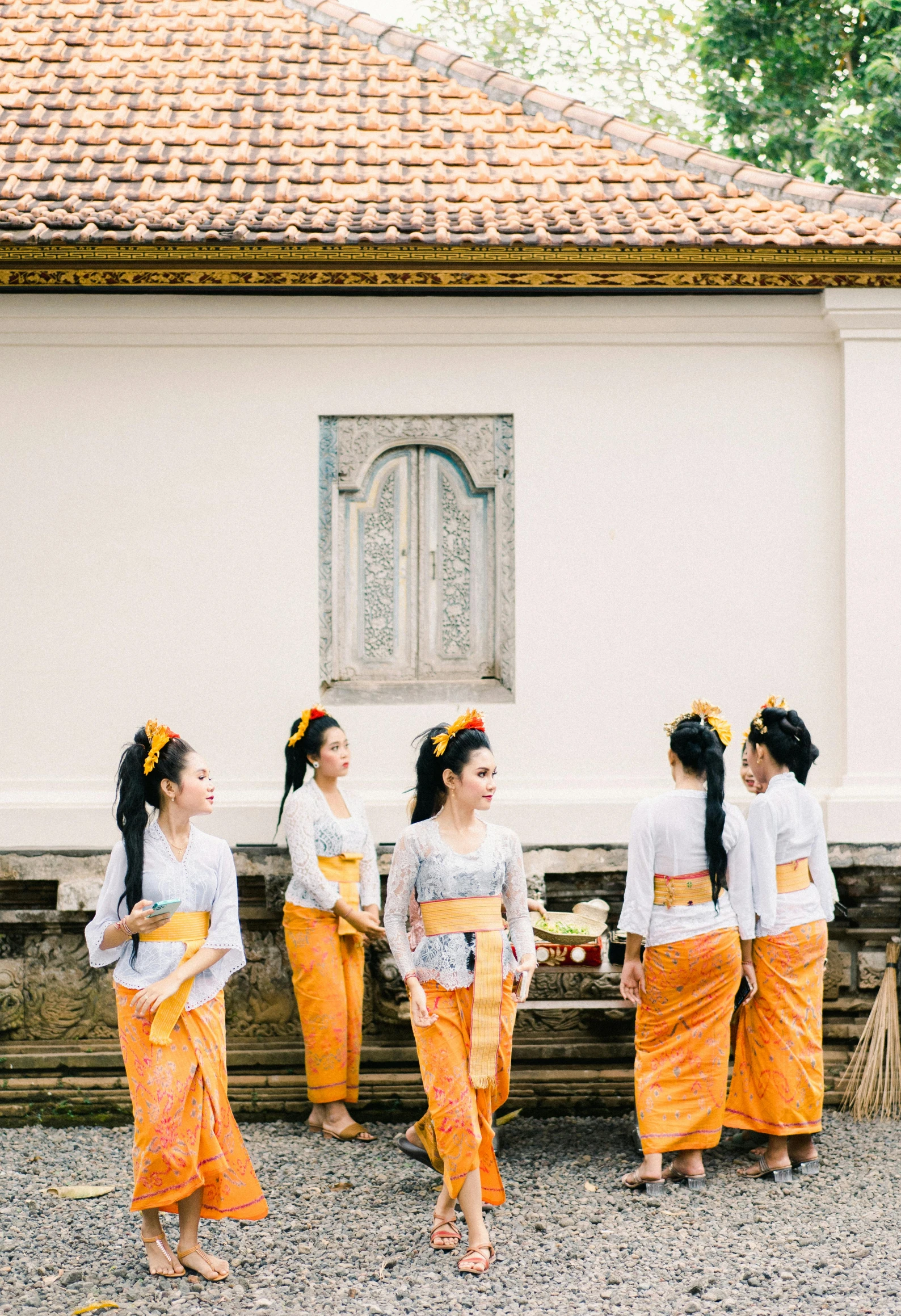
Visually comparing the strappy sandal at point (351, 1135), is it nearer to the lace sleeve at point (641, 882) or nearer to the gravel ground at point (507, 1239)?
the gravel ground at point (507, 1239)

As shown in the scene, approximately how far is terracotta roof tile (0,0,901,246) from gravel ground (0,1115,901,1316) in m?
4.34

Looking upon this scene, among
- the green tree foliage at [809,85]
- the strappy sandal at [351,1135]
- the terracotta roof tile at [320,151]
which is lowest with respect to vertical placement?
the strappy sandal at [351,1135]

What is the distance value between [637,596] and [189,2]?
5283 millimetres

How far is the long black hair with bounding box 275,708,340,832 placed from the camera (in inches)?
215

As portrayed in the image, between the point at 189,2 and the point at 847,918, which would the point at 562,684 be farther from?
the point at 189,2

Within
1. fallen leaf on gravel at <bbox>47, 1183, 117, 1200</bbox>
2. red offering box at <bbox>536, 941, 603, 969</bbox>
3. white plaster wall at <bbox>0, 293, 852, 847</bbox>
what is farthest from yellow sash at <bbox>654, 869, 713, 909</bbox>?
fallen leaf on gravel at <bbox>47, 1183, 117, 1200</bbox>

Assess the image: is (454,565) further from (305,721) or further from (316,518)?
(305,721)

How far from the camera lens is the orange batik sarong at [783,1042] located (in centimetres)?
492

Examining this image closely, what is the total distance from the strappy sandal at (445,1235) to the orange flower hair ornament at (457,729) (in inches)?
67.1

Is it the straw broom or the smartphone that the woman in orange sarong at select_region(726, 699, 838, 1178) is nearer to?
the straw broom

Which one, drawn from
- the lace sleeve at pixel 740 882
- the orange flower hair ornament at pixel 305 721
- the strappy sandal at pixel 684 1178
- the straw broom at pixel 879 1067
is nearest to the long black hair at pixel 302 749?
the orange flower hair ornament at pixel 305 721

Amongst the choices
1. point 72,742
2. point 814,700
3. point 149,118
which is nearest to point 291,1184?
point 72,742

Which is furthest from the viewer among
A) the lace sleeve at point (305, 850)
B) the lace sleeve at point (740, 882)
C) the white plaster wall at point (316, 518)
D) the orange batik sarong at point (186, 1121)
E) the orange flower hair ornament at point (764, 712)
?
the white plaster wall at point (316, 518)

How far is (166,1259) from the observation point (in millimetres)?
3986
